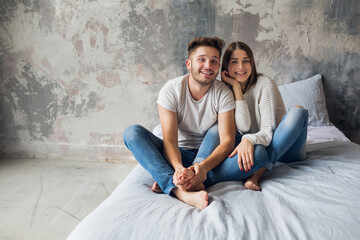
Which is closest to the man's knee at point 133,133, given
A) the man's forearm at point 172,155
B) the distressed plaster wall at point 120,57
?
the man's forearm at point 172,155

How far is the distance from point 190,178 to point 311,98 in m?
1.62

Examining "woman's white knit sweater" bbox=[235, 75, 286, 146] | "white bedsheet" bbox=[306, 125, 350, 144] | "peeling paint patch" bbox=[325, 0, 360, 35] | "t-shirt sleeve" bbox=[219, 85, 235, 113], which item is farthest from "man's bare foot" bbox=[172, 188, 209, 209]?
"peeling paint patch" bbox=[325, 0, 360, 35]

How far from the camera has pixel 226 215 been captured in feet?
3.53

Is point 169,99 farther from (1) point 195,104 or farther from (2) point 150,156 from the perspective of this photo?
(2) point 150,156

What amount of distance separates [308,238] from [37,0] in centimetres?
296

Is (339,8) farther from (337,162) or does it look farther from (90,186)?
(90,186)

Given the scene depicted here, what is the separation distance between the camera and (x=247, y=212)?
3.59ft

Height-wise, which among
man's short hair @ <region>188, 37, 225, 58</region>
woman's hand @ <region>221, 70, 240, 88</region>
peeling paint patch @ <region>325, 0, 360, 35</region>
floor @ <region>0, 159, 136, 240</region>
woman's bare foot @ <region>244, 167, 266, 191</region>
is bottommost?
floor @ <region>0, 159, 136, 240</region>

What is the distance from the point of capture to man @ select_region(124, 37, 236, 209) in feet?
4.55

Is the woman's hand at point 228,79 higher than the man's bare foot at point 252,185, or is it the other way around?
the woman's hand at point 228,79

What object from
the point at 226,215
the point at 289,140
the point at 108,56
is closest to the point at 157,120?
the point at 108,56

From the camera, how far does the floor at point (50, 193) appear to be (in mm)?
1707

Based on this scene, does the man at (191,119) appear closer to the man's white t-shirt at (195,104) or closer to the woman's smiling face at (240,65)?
the man's white t-shirt at (195,104)

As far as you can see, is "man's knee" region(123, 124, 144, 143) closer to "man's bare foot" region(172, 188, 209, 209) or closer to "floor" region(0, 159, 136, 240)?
"man's bare foot" region(172, 188, 209, 209)
